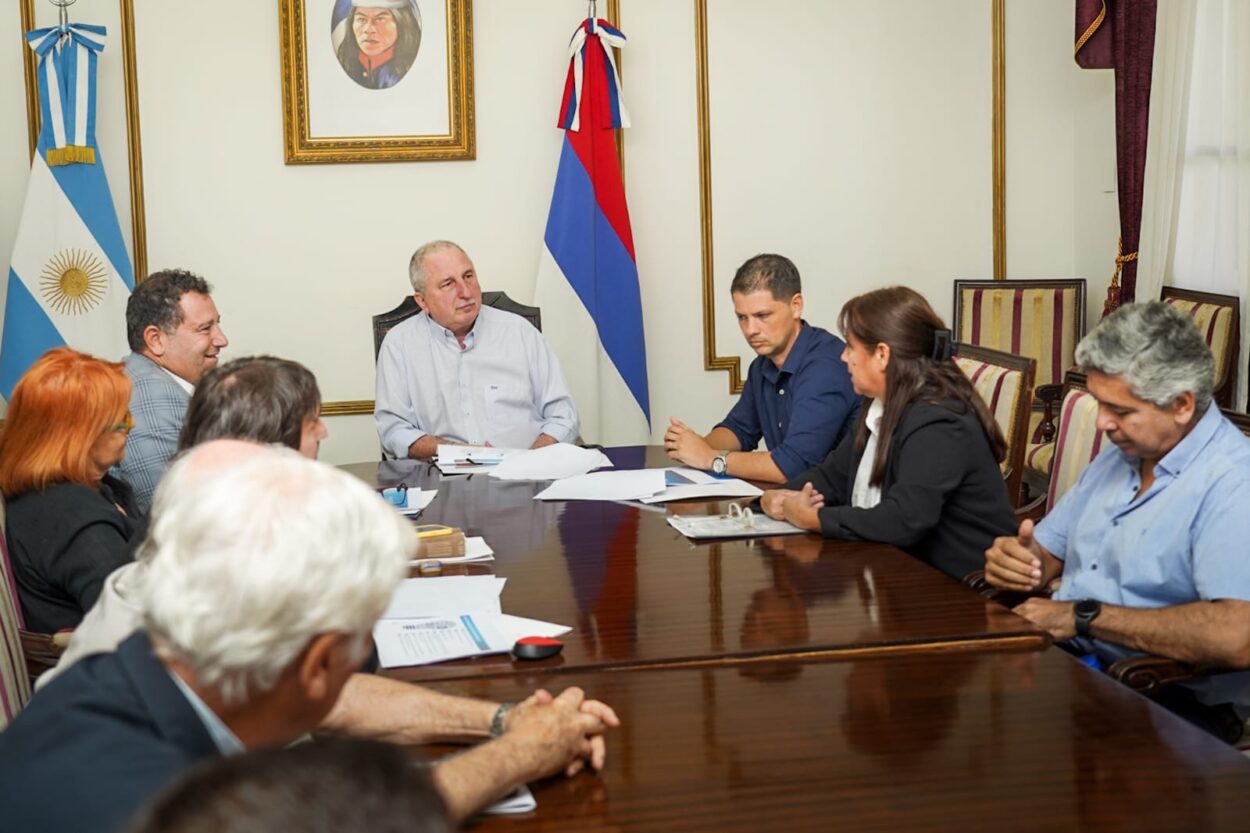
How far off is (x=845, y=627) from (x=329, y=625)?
1.20 metres

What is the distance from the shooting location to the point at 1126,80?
509 cm

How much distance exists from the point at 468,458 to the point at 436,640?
1880mm

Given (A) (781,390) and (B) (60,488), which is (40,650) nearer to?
(B) (60,488)

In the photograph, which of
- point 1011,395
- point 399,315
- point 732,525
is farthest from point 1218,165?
point 399,315

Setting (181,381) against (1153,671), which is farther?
(181,381)

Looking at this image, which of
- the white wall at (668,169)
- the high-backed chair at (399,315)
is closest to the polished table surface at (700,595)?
the high-backed chair at (399,315)

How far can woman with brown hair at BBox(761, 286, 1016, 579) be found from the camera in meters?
2.76

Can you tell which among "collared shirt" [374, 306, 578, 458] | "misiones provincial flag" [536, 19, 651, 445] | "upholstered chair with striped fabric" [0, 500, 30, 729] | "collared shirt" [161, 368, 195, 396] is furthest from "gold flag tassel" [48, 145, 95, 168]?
"upholstered chair with striped fabric" [0, 500, 30, 729]

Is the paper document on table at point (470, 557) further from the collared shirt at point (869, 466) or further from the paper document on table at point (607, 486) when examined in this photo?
the collared shirt at point (869, 466)

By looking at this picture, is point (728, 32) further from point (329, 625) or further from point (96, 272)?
point (329, 625)

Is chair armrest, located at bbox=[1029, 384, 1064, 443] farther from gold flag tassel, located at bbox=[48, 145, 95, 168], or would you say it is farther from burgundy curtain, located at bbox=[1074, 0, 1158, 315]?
gold flag tassel, located at bbox=[48, 145, 95, 168]

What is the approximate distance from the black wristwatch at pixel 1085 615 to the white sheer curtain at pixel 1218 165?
8.42 feet

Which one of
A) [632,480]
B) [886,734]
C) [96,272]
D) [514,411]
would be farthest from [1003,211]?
[886,734]

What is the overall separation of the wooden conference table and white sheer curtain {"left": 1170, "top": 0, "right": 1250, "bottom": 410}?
2.60 m
